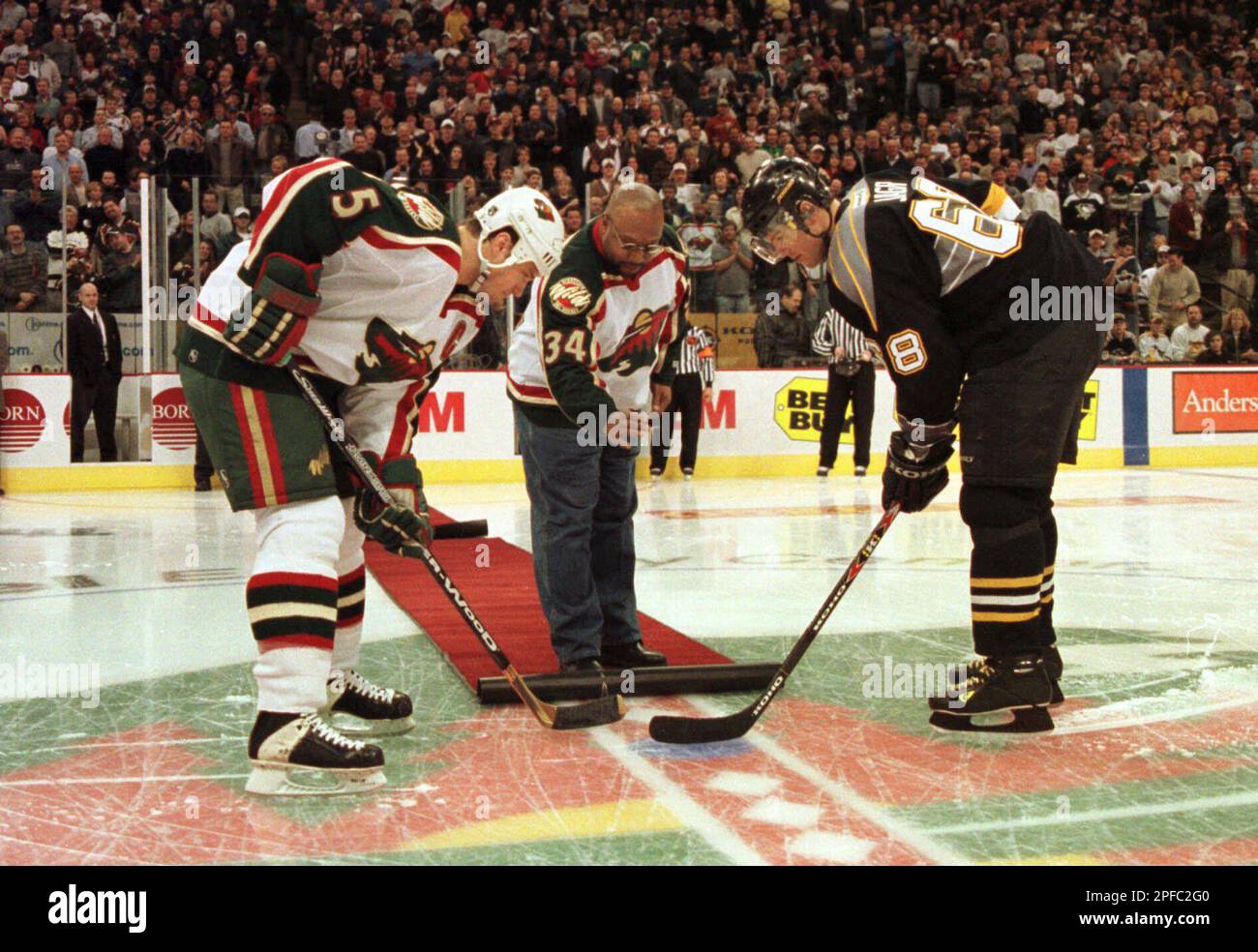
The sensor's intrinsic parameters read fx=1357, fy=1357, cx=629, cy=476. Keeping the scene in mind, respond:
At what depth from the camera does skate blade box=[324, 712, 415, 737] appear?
3.37 meters

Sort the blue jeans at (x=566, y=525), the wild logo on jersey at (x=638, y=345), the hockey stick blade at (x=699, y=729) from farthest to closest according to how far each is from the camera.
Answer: the wild logo on jersey at (x=638, y=345) → the blue jeans at (x=566, y=525) → the hockey stick blade at (x=699, y=729)

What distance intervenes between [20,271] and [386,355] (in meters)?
8.52

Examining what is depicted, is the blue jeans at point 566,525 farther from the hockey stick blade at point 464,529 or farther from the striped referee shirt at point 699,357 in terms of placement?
the striped referee shirt at point 699,357

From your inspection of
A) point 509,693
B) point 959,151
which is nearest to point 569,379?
point 509,693

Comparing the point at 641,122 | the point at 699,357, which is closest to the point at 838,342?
the point at 699,357

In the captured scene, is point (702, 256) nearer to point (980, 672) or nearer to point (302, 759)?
point (980, 672)

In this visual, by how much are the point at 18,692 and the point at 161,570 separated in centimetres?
244

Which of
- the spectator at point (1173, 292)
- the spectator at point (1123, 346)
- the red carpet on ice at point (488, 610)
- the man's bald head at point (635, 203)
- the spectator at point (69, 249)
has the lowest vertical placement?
the red carpet on ice at point (488, 610)

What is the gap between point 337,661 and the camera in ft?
11.4

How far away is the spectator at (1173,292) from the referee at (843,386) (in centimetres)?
337

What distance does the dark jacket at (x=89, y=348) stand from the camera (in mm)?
10414

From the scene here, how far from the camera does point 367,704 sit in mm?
3418

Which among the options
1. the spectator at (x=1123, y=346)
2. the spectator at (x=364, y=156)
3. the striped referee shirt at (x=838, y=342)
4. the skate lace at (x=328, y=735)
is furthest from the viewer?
the spectator at (x=1123, y=346)

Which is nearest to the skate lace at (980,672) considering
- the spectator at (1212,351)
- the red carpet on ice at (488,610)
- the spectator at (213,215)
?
the red carpet on ice at (488,610)
